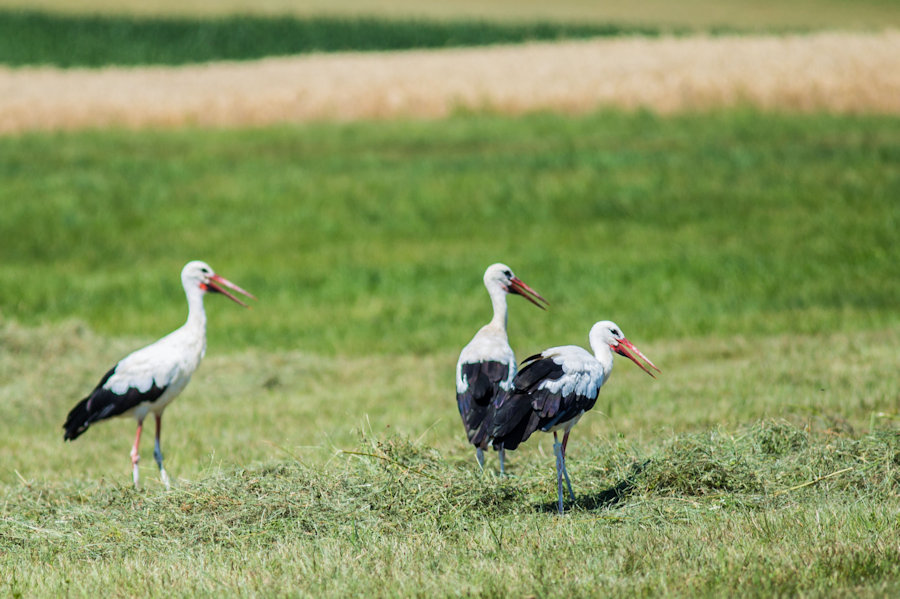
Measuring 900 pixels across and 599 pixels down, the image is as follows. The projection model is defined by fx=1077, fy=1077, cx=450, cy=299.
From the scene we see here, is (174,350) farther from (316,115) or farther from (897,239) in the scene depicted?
(316,115)

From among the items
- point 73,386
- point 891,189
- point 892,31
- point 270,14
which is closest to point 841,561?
point 73,386

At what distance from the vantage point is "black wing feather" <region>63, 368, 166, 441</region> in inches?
360

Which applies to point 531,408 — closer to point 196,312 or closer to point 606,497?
point 606,497

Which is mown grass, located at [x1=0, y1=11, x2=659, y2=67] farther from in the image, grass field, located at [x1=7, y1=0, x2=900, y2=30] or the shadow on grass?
the shadow on grass

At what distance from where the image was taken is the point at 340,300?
17.1 m

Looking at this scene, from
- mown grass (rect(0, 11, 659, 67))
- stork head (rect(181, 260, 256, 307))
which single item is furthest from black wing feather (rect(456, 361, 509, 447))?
mown grass (rect(0, 11, 659, 67))

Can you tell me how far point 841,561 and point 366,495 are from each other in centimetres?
307

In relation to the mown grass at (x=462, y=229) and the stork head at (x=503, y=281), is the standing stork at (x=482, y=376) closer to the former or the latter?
the stork head at (x=503, y=281)

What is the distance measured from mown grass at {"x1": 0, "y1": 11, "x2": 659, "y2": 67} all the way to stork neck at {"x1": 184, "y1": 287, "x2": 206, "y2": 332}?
37.9 m

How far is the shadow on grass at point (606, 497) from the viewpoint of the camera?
7.18m

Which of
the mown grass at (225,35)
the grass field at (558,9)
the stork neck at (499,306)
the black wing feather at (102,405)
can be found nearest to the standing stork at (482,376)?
the stork neck at (499,306)

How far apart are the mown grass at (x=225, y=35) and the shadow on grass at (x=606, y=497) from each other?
4022 centimetres

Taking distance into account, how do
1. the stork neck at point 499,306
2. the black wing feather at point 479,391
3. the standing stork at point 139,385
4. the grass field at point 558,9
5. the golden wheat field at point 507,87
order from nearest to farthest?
the black wing feather at point 479,391 < the stork neck at point 499,306 < the standing stork at point 139,385 < the golden wheat field at point 507,87 < the grass field at point 558,9

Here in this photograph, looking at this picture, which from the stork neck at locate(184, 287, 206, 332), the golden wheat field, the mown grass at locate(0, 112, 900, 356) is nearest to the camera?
the stork neck at locate(184, 287, 206, 332)
